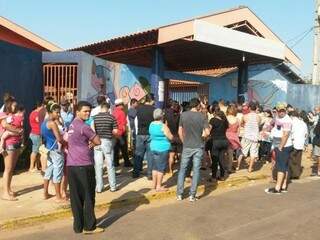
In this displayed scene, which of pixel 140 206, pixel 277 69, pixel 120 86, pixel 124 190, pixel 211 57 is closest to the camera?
pixel 140 206

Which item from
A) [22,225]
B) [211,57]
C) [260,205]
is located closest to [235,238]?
[260,205]

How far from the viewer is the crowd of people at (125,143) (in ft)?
23.5

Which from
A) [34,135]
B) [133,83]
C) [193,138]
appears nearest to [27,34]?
[133,83]

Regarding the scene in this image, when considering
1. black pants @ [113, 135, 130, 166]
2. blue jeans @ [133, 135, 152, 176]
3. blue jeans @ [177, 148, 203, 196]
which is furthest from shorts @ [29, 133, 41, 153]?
blue jeans @ [177, 148, 203, 196]

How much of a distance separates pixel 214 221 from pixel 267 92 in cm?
1603

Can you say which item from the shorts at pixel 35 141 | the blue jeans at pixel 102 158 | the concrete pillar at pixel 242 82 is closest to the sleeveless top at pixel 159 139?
the blue jeans at pixel 102 158

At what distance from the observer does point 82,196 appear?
23.5 feet

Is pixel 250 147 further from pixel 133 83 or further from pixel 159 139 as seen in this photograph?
pixel 133 83

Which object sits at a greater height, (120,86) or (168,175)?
(120,86)

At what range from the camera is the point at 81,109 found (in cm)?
715

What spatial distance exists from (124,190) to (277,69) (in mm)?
22291

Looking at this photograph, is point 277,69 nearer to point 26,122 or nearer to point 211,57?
point 211,57

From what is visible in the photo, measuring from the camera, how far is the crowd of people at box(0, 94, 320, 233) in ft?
23.5

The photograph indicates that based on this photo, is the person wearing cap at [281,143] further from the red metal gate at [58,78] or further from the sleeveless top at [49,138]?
the red metal gate at [58,78]
